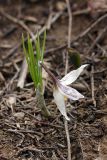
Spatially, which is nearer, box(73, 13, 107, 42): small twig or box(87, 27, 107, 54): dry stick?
box(87, 27, 107, 54): dry stick

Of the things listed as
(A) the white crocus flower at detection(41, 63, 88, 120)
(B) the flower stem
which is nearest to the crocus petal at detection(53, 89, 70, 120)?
(A) the white crocus flower at detection(41, 63, 88, 120)

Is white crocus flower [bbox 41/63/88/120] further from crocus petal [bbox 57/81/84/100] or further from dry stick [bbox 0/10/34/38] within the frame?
dry stick [bbox 0/10/34/38]

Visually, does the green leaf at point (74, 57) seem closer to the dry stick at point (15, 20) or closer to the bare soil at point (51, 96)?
the bare soil at point (51, 96)

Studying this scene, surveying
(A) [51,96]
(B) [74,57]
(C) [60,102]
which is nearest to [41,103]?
Answer: (C) [60,102]

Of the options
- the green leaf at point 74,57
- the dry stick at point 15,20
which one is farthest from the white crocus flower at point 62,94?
the dry stick at point 15,20

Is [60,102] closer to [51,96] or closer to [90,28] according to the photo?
[51,96]

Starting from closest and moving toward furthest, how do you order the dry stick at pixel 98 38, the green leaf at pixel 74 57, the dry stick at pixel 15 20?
the green leaf at pixel 74 57 → the dry stick at pixel 98 38 → the dry stick at pixel 15 20

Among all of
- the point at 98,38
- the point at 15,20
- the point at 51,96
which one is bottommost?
the point at 51,96

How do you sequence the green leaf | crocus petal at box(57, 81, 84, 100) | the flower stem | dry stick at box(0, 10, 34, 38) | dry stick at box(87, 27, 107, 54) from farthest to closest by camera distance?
dry stick at box(0, 10, 34, 38)
dry stick at box(87, 27, 107, 54)
the green leaf
the flower stem
crocus petal at box(57, 81, 84, 100)
